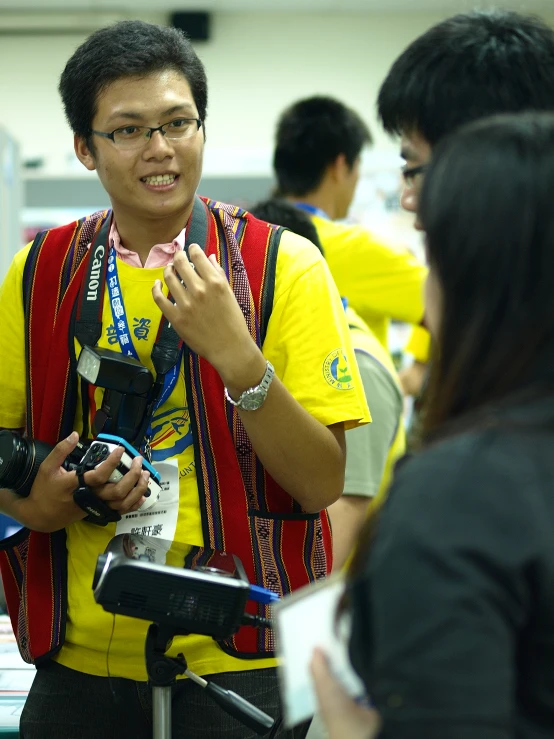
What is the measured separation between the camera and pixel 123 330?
1.47 meters

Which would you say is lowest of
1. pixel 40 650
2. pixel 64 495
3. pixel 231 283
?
pixel 40 650

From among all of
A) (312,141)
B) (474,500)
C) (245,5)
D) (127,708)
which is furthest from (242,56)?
(474,500)

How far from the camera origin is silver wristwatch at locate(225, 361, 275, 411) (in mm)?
1307

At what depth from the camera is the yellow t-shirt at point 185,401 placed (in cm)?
137

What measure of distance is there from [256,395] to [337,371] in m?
0.15

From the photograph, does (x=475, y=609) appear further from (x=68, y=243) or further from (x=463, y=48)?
(x=68, y=243)

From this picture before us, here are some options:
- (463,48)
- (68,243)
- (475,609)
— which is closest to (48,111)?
(68,243)

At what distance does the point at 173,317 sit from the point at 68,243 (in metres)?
0.36

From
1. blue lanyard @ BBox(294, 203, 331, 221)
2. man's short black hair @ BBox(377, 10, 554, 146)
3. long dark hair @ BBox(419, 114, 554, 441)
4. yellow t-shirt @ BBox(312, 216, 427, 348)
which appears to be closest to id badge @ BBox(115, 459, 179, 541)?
man's short black hair @ BBox(377, 10, 554, 146)

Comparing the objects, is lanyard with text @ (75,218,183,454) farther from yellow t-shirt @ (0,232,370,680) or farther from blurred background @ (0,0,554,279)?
blurred background @ (0,0,554,279)

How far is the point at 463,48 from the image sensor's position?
3.88 ft

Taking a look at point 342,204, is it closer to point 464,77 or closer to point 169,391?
point 169,391

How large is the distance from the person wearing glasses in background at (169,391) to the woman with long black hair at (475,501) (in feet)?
1.83

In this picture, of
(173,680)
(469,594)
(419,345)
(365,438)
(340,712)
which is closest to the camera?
(469,594)
